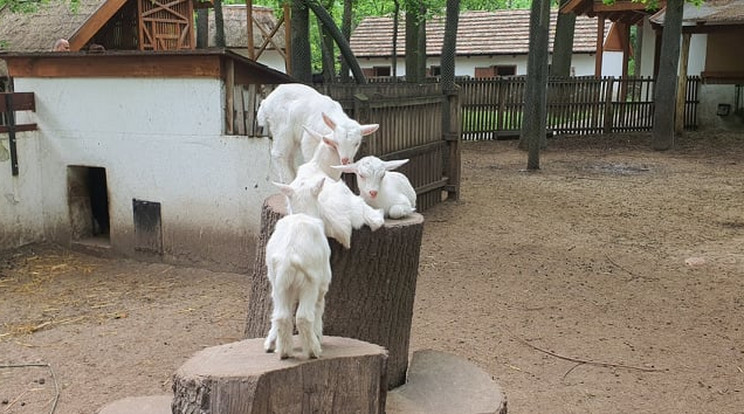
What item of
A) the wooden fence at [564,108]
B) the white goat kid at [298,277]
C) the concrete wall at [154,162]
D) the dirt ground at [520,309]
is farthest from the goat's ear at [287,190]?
the wooden fence at [564,108]

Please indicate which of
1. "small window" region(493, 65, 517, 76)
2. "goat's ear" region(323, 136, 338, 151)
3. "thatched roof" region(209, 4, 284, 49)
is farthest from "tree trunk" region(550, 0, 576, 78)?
"goat's ear" region(323, 136, 338, 151)

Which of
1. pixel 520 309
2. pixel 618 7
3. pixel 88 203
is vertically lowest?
pixel 520 309

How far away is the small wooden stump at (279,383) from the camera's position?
9.09 ft

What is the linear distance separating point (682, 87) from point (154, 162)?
13.8 metres

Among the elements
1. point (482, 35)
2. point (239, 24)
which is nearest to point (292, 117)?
point (482, 35)

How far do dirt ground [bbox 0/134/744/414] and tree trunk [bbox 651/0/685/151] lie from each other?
4.98m

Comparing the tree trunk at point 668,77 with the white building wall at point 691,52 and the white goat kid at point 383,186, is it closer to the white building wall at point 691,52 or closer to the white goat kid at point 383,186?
the white building wall at point 691,52

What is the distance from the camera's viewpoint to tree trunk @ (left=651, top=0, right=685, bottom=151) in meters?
14.9

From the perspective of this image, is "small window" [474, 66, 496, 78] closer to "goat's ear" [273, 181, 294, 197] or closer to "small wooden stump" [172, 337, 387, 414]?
"goat's ear" [273, 181, 294, 197]

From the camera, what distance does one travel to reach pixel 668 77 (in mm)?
15234

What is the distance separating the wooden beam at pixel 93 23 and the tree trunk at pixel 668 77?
1183cm

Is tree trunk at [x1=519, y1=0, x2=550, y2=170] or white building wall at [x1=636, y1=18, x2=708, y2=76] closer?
tree trunk at [x1=519, y1=0, x2=550, y2=170]

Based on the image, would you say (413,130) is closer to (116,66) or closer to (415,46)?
(116,66)

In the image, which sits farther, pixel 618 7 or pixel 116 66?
pixel 618 7
